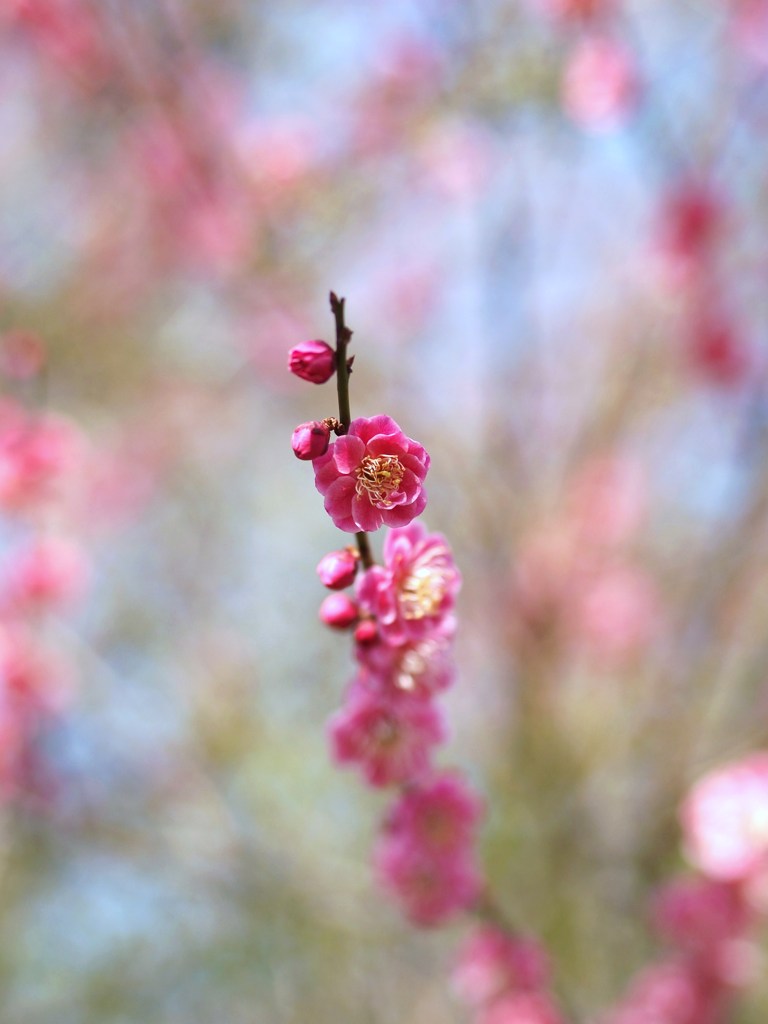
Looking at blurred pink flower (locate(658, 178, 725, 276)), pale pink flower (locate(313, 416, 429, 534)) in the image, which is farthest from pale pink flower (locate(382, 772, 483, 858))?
blurred pink flower (locate(658, 178, 725, 276))

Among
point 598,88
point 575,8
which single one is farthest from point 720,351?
point 575,8

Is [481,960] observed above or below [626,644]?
below

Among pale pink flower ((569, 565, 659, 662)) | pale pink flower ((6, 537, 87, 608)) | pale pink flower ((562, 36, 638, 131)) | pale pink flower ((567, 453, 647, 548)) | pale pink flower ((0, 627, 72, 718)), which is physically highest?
pale pink flower ((562, 36, 638, 131))

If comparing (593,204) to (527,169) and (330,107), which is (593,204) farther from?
(330,107)

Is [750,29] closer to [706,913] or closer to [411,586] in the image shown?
[706,913]

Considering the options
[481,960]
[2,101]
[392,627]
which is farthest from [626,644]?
[2,101]

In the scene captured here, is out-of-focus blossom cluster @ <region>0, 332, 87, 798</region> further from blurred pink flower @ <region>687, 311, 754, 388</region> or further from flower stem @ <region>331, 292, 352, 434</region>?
blurred pink flower @ <region>687, 311, 754, 388</region>

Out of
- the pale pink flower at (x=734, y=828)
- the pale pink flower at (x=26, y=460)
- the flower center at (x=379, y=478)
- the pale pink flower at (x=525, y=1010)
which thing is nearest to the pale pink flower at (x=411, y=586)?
the flower center at (x=379, y=478)
